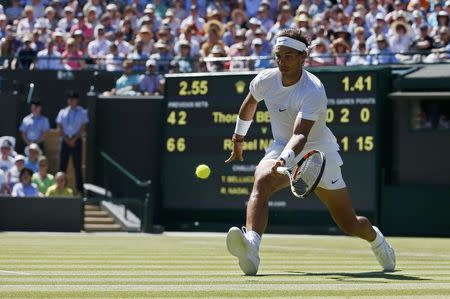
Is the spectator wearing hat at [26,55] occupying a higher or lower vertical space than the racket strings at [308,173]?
higher

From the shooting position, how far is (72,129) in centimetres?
2475

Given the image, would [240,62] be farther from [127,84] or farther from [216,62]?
[127,84]

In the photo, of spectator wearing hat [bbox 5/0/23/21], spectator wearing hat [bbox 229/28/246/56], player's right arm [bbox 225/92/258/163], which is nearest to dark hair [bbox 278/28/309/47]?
player's right arm [bbox 225/92/258/163]

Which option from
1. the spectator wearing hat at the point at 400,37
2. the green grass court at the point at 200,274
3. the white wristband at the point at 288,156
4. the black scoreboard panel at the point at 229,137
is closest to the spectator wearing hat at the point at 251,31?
the black scoreboard panel at the point at 229,137

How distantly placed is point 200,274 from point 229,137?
547 inches

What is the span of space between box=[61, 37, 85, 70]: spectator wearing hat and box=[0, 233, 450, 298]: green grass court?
32.8ft

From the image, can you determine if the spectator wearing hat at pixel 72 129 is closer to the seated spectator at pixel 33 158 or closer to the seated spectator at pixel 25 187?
the seated spectator at pixel 33 158

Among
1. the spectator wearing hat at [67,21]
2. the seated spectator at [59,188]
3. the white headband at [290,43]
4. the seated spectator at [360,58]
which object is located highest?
the spectator wearing hat at [67,21]

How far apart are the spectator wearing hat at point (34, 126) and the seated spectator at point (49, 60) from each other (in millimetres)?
1068

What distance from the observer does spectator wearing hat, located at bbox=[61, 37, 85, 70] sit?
25078 mm

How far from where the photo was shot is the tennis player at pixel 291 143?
9.77 meters

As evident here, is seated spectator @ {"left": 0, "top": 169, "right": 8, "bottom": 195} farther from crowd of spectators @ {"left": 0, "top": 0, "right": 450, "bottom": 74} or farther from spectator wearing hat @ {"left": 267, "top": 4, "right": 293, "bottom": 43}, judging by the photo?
spectator wearing hat @ {"left": 267, "top": 4, "right": 293, "bottom": 43}

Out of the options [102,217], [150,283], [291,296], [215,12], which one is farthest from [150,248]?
[215,12]

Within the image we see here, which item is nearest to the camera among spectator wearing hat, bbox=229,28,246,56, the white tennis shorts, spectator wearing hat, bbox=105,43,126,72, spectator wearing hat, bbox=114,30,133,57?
the white tennis shorts
